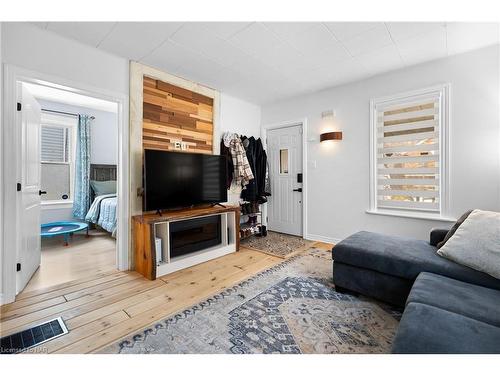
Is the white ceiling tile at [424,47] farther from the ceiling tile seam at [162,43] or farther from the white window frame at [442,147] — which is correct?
the ceiling tile seam at [162,43]

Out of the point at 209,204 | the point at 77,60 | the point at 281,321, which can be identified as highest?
the point at 77,60

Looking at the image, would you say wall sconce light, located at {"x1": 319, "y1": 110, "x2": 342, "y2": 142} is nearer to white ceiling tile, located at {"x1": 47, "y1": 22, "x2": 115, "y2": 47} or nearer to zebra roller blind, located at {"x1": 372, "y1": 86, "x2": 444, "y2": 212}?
zebra roller blind, located at {"x1": 372, "y1": 86, "x2": 444, "y2": 212}

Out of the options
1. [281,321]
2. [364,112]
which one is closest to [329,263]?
[281,321]

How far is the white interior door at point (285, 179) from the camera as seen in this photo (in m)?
4.08

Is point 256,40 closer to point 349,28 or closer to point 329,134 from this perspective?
point 349,28

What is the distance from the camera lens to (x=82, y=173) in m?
4.49

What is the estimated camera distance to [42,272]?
2.61 meters

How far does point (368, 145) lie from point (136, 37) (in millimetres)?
3066

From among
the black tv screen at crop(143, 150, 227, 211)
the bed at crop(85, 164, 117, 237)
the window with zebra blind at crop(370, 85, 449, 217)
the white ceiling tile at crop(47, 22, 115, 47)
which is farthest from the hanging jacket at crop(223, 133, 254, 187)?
the bed at crop(85, 164, 117, 237)

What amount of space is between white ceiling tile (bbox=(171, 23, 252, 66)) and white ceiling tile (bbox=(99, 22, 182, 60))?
95 millimetres

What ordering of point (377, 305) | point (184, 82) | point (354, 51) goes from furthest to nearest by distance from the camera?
point (184, 82) < point (354, 51) < point (377, 305)
